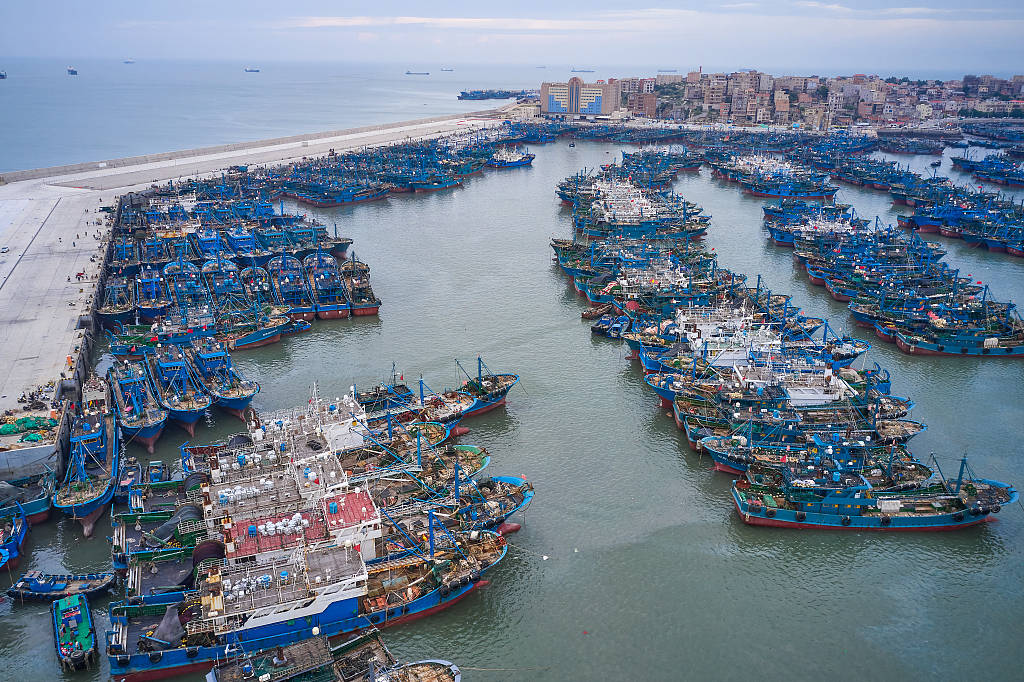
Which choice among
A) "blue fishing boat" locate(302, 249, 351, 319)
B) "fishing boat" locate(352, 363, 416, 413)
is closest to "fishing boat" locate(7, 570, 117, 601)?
"fishing boat" locate(352, 363, 416, 413)

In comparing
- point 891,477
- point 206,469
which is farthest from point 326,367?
point 891,477

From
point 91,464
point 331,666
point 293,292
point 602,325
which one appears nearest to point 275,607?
point 331,666

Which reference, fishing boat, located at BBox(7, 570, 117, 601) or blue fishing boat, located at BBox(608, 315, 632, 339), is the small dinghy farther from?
fishing boat, located at BBox(7, 570, 117, 601)

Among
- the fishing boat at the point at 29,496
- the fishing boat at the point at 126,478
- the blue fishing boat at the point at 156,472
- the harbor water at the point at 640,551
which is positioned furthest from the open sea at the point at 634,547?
the blue fishing boat at the point at 156,472

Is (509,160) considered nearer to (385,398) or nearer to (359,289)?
(359,289)

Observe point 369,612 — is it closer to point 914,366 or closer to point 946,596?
point 946,596

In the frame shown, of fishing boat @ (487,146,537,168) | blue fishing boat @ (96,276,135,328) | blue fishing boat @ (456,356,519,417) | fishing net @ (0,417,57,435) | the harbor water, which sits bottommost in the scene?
the harbor water

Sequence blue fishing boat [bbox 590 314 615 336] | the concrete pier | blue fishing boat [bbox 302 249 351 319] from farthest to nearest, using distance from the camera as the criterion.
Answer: blue fishing boat [bbox 302 249 351 319] < blue fishing boat [bbox 590 314 615 336] < the concrete pier
